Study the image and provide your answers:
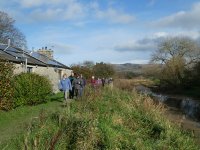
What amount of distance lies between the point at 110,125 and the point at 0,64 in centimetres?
686

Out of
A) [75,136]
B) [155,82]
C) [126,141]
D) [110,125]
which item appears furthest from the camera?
[155,82]

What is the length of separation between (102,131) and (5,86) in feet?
22.8

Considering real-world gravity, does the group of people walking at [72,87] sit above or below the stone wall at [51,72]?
below

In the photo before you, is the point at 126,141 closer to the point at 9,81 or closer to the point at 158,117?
the point at 158,117

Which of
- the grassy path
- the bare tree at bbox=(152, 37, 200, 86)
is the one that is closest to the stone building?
the grassy path

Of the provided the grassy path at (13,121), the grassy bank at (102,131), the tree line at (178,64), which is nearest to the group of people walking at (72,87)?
the grassy path at (13,121)

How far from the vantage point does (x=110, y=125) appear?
46.0ft

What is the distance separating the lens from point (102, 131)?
1266cm

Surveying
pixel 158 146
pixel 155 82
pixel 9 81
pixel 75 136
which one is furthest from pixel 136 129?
pixel 155 82

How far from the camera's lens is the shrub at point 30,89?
21547mm

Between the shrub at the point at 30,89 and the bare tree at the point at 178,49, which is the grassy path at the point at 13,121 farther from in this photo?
the bare tree at the point at 178,49

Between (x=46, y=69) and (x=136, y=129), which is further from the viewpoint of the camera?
(x=46, y=69)

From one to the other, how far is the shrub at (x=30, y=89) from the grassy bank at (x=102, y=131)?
5.17 m

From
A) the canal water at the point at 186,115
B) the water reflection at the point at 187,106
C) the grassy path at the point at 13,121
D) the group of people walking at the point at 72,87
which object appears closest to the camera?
the grassy path at the point at 13,121
